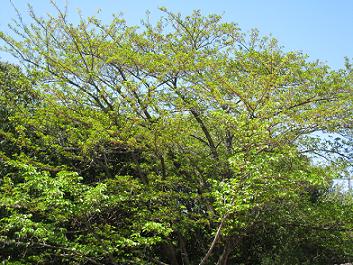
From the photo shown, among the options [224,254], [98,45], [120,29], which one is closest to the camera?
[224,254]

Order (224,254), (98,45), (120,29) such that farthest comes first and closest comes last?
(120,29)
(98,45)
(224,254)

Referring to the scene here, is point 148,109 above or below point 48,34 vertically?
below

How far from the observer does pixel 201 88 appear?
7.76 m

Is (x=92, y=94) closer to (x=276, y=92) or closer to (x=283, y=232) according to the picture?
(x=276, y=92)

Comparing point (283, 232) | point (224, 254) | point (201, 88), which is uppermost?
point (201, 88)

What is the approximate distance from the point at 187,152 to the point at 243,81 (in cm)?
183

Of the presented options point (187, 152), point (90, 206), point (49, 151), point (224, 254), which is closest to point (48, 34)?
point (49, 151)

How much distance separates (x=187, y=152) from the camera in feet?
26.0

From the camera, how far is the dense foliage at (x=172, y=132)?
6.80m

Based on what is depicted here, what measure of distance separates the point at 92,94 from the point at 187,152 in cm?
235

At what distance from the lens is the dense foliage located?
22.3 feet

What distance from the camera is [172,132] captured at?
23.8ft

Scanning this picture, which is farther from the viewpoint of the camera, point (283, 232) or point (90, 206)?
point (283, 232)

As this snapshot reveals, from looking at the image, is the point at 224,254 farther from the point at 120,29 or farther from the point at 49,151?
the point at 120,29
